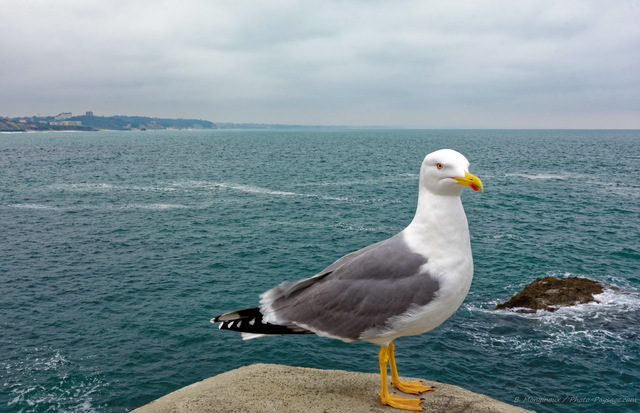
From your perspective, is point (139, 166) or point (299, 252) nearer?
point (299, 252)

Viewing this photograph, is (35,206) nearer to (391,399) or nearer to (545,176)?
(391,399)

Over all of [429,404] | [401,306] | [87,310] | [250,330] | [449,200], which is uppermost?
[449,200]

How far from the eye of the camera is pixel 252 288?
96.8 feet

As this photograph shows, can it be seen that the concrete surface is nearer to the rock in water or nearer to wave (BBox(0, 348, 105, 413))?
wave (BBox(0, 348, 105, 413))

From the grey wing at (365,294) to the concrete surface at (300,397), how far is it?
1821 millimetres

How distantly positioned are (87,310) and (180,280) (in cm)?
604

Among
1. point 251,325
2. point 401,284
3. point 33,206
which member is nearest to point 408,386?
point 401,284

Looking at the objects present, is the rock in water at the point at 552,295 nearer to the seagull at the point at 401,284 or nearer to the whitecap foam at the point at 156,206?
the seagull at the point at 401,284

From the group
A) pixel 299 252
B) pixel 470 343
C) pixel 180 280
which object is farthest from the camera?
pixel 299 252

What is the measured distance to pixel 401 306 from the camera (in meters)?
6.96

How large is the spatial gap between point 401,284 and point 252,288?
77.1 ft

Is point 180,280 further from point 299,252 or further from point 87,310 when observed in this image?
point 299,252

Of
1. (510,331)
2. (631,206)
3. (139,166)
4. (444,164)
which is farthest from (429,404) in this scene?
(139,166)

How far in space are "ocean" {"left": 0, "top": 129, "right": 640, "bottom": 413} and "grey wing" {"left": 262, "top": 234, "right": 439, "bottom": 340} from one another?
14033 mm
